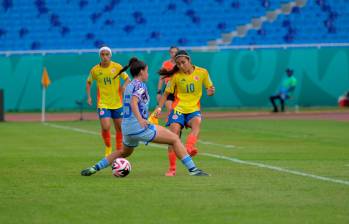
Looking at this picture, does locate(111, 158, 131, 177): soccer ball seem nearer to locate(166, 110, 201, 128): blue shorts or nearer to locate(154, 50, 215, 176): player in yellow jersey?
locate(154, 50, 215, 176): player in yellow jersey

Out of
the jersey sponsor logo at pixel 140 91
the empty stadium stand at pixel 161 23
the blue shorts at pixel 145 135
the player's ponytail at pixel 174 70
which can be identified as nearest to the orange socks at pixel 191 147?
the player's ponytail at pixel 174 70

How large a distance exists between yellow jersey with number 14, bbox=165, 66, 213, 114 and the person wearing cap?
2250 cm

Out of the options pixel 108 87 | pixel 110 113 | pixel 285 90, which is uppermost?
pixel 108 87

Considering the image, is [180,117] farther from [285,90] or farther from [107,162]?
[285,90]

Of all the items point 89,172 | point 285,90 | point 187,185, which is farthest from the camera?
point 285,90

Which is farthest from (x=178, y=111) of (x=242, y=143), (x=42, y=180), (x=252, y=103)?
(x=252, y=103)

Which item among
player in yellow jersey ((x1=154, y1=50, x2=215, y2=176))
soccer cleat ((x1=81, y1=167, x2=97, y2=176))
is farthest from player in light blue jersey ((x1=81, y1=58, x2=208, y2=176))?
player in yellow jersey ((x1=154, y1=50, x2=215, y2=176))

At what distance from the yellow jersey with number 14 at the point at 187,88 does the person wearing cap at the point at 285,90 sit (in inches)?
886

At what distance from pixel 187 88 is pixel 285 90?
76.2 feet

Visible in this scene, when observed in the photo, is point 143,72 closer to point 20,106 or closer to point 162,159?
Result: point 162,159

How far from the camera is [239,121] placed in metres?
31.8

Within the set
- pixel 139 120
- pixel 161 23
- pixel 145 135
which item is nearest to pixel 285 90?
pixel 161 23

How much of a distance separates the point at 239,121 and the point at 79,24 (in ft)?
47.5

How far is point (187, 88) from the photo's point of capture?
50.2ft
